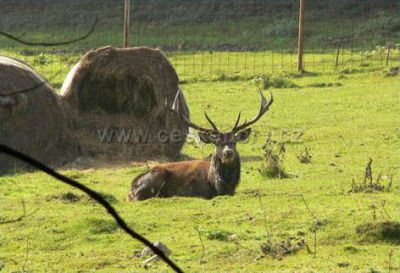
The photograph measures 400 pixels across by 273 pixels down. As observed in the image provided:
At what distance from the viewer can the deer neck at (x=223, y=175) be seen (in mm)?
11781

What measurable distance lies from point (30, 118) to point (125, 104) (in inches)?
92.5

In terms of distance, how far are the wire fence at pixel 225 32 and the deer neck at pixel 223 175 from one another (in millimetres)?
16026

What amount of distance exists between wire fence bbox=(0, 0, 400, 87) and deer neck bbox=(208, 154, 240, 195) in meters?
16.0

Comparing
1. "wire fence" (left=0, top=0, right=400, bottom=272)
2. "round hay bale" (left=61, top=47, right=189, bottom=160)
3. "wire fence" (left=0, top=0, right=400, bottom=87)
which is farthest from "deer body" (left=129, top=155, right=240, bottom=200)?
"wire fence" (left=0, top=0, right=400, bottom=87)

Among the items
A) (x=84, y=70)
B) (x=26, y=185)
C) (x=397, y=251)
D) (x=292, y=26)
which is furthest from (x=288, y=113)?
(x=292, y=26)

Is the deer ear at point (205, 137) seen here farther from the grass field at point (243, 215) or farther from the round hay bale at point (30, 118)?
the round hay bale at point (30, 118)

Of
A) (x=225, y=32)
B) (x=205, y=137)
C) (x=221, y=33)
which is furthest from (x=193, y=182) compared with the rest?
(x=225, y=32)

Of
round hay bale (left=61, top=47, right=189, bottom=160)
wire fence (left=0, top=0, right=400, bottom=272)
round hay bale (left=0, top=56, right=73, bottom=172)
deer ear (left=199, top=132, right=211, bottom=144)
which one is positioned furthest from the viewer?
wire fence (left=0, top=0, right=400, bottom=272)

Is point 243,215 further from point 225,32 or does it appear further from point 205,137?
point 225,32

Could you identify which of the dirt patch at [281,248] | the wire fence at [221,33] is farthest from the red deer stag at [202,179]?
the wire fence at [221,33]

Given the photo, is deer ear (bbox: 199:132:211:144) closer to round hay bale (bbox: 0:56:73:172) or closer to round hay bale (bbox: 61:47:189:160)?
round hay bale (bbox: 0:56:73:172)

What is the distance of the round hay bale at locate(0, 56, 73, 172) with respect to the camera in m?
15.5

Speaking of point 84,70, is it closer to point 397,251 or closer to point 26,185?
point 26,185

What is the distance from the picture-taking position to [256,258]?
28.5 ft
